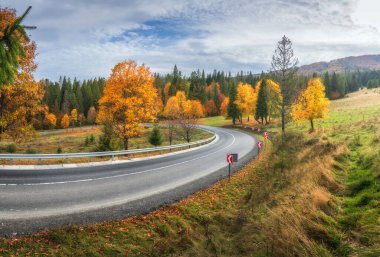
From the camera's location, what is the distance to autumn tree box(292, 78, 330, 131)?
1655 inches

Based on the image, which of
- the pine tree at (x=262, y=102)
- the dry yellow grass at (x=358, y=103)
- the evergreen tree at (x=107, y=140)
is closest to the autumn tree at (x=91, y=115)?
the pine tree at (x=262, y=102)

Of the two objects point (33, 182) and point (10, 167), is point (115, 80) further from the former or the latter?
point (33, 182)

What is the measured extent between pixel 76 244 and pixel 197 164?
46.3ft

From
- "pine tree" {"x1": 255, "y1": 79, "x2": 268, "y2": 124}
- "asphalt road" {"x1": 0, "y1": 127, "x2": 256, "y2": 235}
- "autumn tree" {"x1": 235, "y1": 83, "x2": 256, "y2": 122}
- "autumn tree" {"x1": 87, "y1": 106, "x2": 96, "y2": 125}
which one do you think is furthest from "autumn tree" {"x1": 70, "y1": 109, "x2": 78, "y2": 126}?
"asphalt road" {"x1": 0, "y1": 127, "x2": 256, "y2": 235}

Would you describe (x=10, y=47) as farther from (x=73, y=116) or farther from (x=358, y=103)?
(x=73, y=116)

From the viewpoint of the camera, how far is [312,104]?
4203 cm

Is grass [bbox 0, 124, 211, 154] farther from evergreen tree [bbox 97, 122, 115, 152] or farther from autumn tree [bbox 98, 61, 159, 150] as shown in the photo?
autumn tree [bbox 98, 61, 159, 150]

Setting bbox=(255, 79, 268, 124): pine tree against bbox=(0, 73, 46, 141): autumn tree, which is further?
bbox=(255, 79, 268, 124): pine tree

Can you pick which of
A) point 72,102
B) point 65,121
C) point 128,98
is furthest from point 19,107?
point 72,102

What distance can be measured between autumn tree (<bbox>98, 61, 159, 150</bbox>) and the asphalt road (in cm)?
759

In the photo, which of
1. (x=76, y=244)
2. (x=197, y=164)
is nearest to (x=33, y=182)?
(x=76, y=244)

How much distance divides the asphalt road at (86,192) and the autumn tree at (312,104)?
28290mm

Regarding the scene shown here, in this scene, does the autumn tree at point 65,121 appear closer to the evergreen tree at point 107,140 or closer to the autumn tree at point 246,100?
the autumn tree at point 246,100

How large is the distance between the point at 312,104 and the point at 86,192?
37.8m
